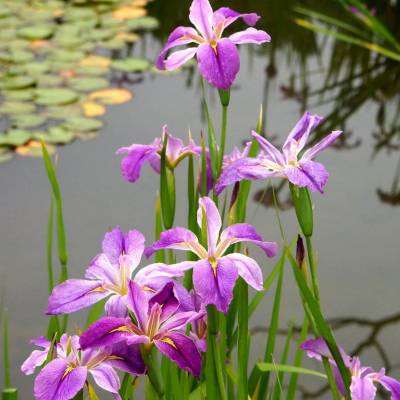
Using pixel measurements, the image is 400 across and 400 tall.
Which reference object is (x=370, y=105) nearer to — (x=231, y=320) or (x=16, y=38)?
(x=16, y=38)

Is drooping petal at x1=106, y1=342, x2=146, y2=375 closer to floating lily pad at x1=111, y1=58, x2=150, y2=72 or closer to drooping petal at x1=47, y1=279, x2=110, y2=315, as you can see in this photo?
drooping petal at x1=47, y1=279, x2=110, y2=315

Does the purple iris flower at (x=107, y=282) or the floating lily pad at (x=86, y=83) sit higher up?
the purple iris flower at (x=107, y=282)

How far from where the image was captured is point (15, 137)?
8.06 feet

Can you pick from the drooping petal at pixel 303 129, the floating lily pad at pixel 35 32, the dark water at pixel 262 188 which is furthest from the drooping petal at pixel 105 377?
the floating lily pad at pixel 35 32

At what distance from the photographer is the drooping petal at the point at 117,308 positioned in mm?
750

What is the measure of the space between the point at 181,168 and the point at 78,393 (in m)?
1.44

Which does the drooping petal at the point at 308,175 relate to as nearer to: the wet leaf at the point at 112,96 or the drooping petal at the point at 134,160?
the drooping petal at the point at 134,160

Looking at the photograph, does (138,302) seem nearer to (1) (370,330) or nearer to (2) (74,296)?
(2) (74,296)

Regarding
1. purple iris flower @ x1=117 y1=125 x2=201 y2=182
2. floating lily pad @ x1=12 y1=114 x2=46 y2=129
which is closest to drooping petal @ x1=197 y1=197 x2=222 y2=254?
purple iris flower @ x1=117 y1=125 x2=201 y2=182

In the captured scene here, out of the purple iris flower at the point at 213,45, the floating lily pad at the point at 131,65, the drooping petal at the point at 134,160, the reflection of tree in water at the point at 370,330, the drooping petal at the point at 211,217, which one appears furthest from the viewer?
the floating lily pad at the point at 131,65

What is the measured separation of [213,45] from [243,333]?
1.02ft

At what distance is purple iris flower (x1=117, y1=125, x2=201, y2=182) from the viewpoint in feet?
3.48

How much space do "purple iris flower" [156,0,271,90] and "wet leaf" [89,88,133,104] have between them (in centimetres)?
167

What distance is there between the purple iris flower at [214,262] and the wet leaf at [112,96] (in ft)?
6.18
